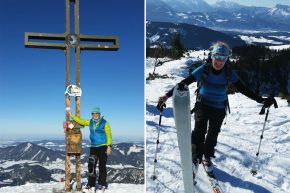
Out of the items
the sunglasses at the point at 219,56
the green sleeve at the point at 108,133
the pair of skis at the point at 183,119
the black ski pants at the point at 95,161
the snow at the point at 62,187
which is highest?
the sunglasses at the point at 219,56

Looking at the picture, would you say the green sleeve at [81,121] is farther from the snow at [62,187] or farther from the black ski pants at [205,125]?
the black ski pants at [205,125]

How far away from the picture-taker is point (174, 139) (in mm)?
7668

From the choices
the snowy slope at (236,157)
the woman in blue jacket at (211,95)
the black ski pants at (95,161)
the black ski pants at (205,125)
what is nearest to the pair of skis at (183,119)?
the woman in blue jacket at (211,95)

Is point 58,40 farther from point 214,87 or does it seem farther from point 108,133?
point 214,87

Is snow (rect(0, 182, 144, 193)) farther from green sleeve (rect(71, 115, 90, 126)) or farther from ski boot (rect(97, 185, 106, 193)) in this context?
green sleeve (rect(71, 115, 90, 126))

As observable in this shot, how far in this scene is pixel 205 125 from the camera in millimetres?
5551

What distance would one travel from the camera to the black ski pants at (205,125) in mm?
5502

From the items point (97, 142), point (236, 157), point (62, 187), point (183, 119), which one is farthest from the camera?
point (62, 187)

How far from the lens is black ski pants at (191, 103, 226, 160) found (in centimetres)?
550

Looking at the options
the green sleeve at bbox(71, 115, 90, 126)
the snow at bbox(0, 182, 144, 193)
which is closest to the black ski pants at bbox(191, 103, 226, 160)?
the green sleeve at bbox(71, 115, 90, 126)

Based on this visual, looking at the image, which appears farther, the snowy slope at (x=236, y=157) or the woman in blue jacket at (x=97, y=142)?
the woman in blue jacket at (x=97, y=142)

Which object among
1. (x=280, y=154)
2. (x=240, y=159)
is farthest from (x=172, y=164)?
(x=280, y=154)

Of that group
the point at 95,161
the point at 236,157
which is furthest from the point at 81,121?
the point at 236,157

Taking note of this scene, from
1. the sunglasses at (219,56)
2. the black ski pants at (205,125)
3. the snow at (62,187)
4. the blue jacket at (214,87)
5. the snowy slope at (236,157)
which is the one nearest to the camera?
the sunglasses at (219,56)
